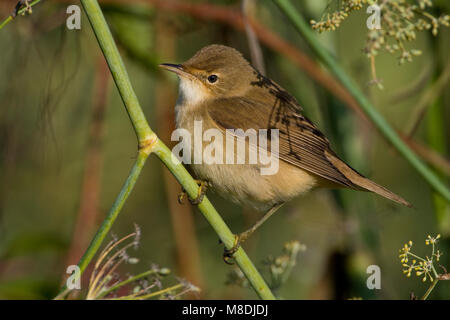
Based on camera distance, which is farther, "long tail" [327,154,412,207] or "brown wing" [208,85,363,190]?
"brown wing" [208,85,363,190]

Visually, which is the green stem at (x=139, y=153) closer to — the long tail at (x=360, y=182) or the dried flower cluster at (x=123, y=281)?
the dried flower cluster at (x=123, y=281)

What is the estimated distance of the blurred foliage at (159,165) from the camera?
10.8ft

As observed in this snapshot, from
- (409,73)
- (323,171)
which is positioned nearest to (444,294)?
(323,171)

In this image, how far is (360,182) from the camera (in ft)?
10.2

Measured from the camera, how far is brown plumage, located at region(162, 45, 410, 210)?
303 centimetres

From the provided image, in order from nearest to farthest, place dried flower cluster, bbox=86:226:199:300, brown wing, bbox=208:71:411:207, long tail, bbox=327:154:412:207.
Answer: dried flower cluster, bbox=86:226:199:300 < long tail, bbox=327:154:412:207 < brown wing, bbox=208:71:411:207

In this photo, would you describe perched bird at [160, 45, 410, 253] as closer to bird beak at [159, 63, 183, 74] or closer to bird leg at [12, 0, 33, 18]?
bird beak at [159, 63, 183, 74]

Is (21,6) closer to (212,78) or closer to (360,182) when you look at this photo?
(212,78)

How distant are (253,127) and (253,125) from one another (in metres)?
A: 0.01

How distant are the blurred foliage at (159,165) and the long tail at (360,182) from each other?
0.25m

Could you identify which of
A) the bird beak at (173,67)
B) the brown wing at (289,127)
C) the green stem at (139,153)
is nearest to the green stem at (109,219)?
the green stem at (139,153)

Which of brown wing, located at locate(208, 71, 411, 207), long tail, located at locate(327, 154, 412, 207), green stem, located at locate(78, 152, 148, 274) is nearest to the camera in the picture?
green stem, located at locate(78, 152, 148, 274)

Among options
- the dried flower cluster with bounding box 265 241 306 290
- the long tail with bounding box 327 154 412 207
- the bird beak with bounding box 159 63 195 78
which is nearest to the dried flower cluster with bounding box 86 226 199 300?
the dried flower cluster with bounding box 265 241 306 290
